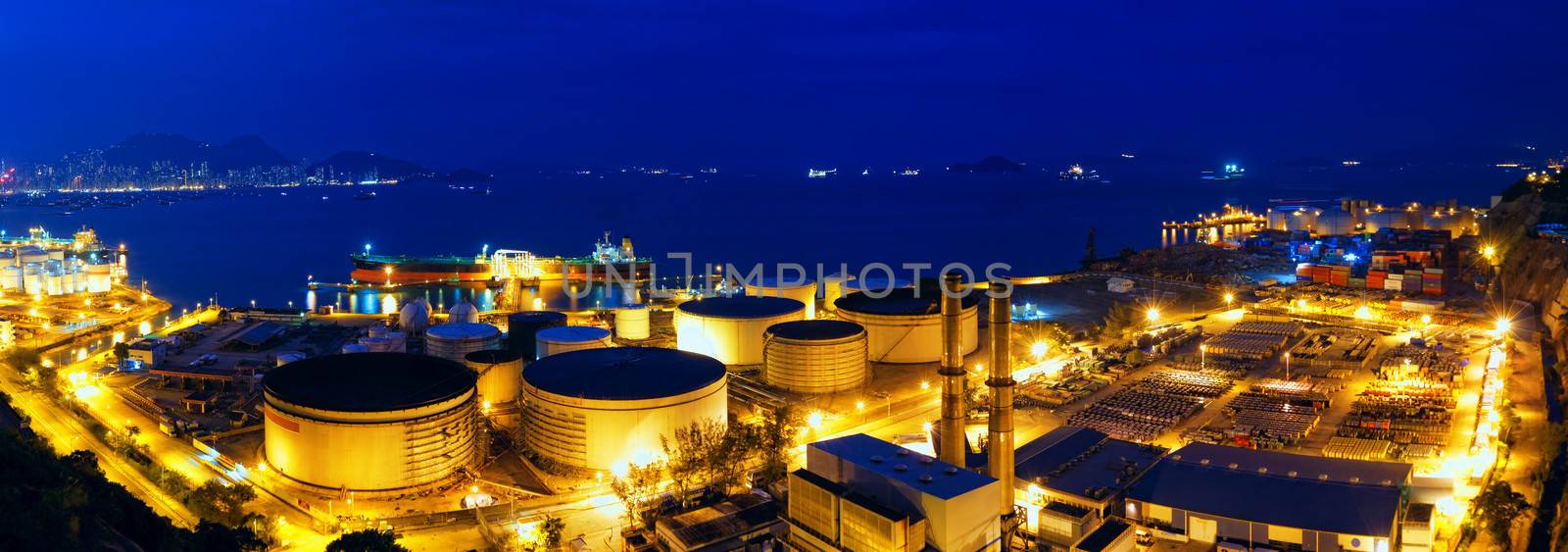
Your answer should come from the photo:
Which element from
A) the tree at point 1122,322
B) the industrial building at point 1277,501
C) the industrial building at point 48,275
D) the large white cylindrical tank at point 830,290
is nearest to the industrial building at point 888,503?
the industrial building at point 1277,501

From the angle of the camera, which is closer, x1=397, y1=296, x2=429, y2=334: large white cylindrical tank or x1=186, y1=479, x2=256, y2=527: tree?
x1=186, y1=479, x2=256, y2=527: tree

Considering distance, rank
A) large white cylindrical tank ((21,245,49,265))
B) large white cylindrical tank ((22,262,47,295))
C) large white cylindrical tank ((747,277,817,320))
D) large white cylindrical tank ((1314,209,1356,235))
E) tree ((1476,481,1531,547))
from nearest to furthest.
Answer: tree ((1476,481,1531,547)) < large white cylindrical tank ((747,277,817,320)) < large white cylindrical tank ((22,262,47,295)) < large white cylindrical tank ((21,245,49,265)) < large white cylindrical tank ((1314,209,1356,235))

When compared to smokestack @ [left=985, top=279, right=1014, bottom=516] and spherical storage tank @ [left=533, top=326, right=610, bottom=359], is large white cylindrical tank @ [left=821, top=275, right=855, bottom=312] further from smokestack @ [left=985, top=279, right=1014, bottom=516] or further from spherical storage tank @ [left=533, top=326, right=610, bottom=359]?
smokestack @ [left=985, top=279, right=1014, bottom=516]

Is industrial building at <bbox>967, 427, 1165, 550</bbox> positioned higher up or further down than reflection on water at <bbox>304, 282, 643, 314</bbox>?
further down

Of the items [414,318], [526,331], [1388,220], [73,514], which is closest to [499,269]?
[414,318]

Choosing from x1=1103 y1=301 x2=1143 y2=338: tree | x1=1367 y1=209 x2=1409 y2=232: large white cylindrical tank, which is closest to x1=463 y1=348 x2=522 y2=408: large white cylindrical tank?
x1=1103 y1=301 x2=1143 y2=338: tree

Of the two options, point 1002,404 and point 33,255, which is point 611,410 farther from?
point 33,255

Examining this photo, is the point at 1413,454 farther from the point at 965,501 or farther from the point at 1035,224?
the point at 1035,224
